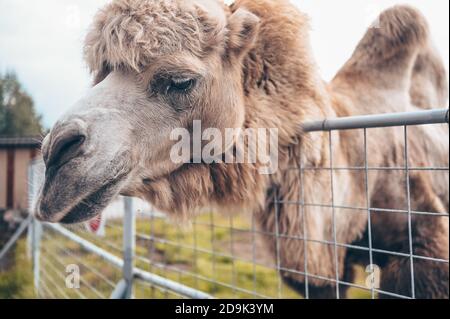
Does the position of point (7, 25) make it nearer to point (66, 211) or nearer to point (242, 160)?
point (66, 211)

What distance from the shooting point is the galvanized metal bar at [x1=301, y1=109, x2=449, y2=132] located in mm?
1047

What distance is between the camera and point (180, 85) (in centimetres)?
141

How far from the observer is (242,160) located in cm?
162

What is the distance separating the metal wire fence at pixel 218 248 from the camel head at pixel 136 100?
0.91 feet

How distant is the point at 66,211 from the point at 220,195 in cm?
60

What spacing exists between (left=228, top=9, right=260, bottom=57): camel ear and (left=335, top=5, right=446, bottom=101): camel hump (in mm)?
837

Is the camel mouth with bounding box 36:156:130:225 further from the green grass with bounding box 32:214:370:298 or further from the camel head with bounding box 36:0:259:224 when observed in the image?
the green grass with bounding box 32:214:370:298

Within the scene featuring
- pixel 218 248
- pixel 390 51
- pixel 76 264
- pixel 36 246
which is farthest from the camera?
pixel 218 248

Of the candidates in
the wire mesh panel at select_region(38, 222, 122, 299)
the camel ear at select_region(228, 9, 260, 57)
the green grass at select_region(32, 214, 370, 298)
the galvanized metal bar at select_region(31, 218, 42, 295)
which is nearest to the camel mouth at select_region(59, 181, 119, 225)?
the green grass at select_region(32, 214, 370, 298)

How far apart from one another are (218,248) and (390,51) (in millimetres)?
4010

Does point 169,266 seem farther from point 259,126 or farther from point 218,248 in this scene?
point 259,126

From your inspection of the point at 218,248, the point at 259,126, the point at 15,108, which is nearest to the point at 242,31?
the point at 259,126

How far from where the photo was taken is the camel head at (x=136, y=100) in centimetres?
122
